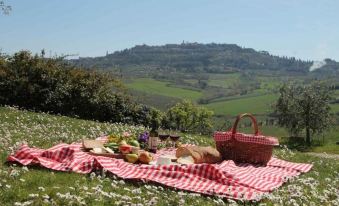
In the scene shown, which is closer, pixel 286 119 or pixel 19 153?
→ pixel 19 153

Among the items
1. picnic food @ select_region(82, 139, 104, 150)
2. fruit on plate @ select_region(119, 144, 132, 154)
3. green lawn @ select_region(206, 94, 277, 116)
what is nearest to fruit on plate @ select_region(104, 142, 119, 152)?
picnic food @ select_region(82, 139, 104, 150)

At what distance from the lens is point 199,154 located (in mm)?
12445

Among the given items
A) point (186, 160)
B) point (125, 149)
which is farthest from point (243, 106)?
point (125, 149)

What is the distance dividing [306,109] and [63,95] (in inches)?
1198

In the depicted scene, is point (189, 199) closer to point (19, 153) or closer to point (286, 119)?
point (19, 153)

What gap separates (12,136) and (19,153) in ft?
16.9

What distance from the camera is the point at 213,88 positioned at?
631 ft

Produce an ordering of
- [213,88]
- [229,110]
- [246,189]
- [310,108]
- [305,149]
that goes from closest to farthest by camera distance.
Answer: [246,189], [305,149], [310,108], [229,110], [213,88]

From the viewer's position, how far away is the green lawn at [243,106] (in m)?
134

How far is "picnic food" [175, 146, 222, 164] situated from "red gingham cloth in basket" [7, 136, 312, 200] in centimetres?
122

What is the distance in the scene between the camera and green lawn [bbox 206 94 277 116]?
133688 mm

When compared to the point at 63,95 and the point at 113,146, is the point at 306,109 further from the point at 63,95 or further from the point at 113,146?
the point at 113,146

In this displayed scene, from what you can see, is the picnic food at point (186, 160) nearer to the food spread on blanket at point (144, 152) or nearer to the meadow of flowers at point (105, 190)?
the food spread on blanket at point (144, 152)

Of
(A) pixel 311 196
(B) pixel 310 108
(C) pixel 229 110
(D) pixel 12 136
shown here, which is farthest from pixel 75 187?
(C) pixel 229 110
